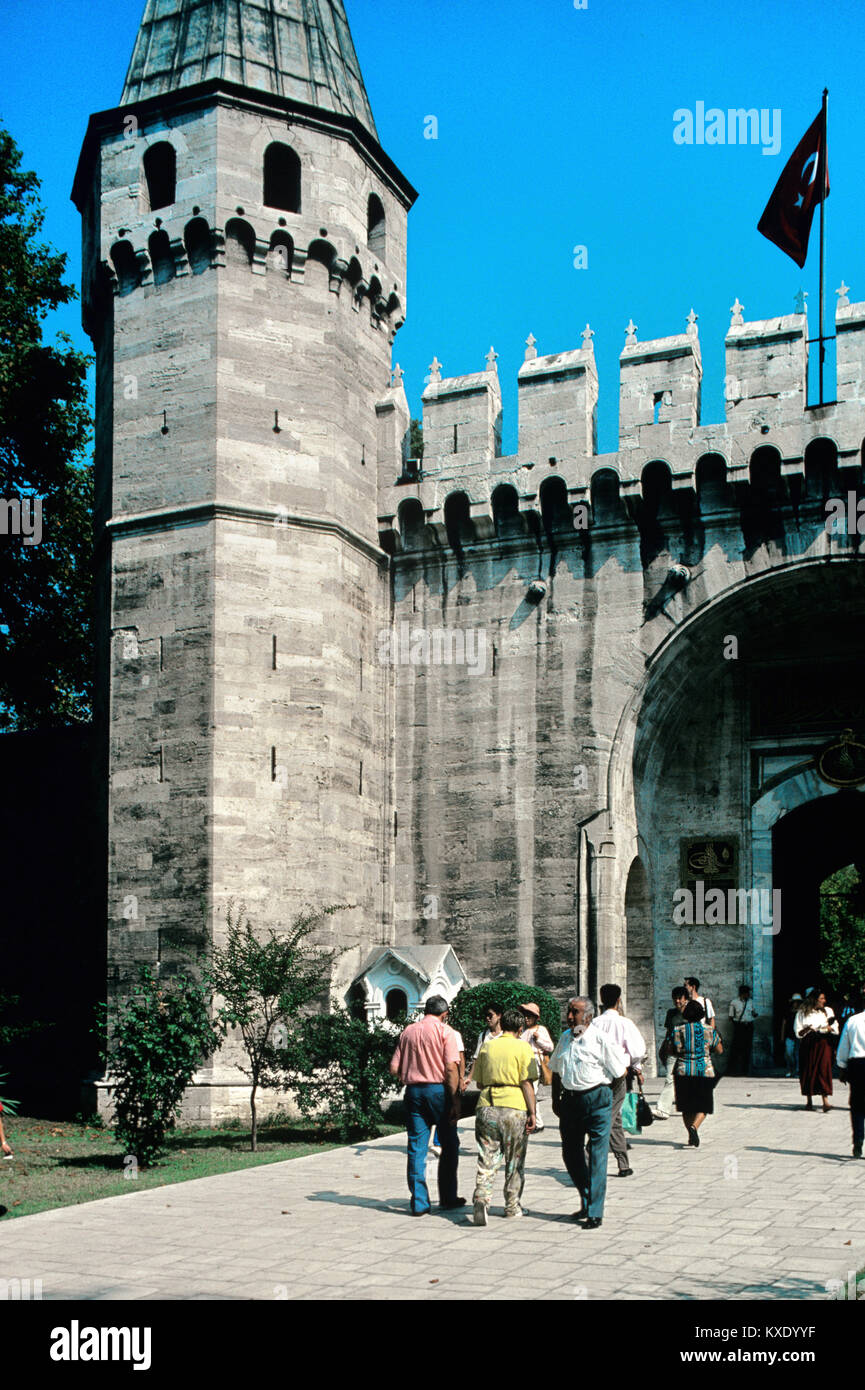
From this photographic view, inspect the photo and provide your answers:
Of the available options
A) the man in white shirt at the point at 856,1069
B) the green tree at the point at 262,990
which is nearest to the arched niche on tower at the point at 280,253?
the green tree at the point at 262,990

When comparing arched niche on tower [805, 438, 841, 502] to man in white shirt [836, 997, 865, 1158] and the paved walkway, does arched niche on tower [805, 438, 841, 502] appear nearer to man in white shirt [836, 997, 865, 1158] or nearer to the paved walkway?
man in white shirt [836, 997, 865, 1158]

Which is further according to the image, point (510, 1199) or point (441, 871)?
point (441, 871)

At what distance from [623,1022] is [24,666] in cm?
1767

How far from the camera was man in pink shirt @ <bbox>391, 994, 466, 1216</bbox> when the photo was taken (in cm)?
1144

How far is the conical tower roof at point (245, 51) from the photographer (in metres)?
21.6

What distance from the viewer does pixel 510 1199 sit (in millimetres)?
10953

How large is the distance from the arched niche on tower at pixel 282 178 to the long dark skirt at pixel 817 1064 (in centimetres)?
1339

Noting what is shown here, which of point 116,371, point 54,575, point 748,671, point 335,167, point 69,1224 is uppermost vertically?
point 335,167

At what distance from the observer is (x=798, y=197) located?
2161cm

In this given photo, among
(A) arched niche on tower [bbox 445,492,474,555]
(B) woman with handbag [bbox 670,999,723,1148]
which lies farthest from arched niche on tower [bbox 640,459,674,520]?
(B) woman with handbag [bbox 670,999,723,1148]

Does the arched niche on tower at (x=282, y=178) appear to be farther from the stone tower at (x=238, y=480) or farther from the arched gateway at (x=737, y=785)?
the arched gateway at (x=737, y=785)
